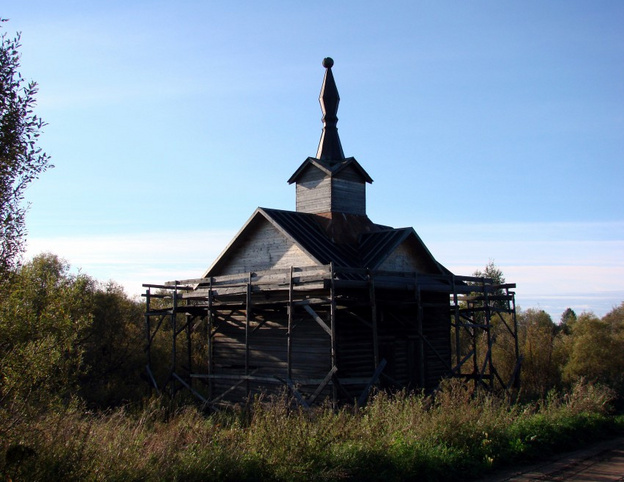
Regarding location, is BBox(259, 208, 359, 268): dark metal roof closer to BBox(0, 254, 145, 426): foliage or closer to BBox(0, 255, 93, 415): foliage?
BBox(0, 254, 145, 426): foliage

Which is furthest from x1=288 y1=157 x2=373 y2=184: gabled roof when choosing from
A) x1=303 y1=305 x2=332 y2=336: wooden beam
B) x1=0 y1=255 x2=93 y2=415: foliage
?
x1=0 y1=255 x2=93 y2=415: foliage

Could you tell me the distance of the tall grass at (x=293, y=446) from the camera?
8445 millimetres

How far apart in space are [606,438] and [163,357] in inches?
857

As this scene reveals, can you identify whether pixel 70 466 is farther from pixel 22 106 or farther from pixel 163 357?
pixel 163 357

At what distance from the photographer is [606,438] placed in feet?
49.1

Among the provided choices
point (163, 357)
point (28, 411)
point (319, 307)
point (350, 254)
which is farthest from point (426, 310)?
point (28, 411)

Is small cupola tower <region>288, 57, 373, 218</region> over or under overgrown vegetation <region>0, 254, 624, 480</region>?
over

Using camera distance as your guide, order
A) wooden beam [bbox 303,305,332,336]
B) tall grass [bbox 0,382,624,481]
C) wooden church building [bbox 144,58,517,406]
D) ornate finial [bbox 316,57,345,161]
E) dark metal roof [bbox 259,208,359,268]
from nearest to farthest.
A: tall grass [bbox 0,382,624,481] → wooden beam [bbox 303,305,332,336] → wooden church building [bbox 144,58,517,406] → dark metal roof [bbox 259,208,359,268] → ornate finial [bbox 316,57,345,161]

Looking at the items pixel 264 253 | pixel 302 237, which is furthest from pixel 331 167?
pixel 264 253

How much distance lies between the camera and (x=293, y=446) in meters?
10.1

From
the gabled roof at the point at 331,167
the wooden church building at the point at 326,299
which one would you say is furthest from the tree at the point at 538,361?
the gabled roof at the point at 331,167

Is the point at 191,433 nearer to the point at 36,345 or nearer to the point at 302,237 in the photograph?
the point at 36,345

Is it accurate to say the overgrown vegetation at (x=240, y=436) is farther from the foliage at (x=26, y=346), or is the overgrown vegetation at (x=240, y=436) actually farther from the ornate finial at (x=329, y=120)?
the ornate finial at (x=329, y=120)

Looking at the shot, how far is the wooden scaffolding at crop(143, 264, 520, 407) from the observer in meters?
18.2
